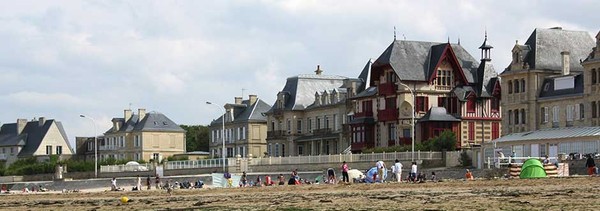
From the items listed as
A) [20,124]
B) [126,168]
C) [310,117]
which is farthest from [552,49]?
[20,124]

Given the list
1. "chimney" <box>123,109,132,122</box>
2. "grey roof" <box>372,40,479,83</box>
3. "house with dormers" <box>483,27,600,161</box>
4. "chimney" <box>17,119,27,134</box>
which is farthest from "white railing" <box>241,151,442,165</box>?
"chimney" <box>17,119,27,134</box>

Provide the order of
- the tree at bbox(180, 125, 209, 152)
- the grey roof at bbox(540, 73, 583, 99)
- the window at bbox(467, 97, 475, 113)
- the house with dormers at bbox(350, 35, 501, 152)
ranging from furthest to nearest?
1. the tree at bbox(180, 125, 209, 152)
2. the window at bbox(467, 97, 475, 113)
3. the house with dormers at bbox(350, 35, 501, 152)
4. the grey roof at bbox(540, 73, 583, 99)

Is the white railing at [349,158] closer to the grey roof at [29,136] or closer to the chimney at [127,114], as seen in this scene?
the chimney at [127,114]

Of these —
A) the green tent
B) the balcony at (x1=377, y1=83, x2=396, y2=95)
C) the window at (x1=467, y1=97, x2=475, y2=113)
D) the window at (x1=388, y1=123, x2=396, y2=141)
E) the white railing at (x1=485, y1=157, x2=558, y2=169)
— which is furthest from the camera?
the window at (x1=388, y1=123, x2=396, y2=141)

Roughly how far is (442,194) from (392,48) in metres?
47.5

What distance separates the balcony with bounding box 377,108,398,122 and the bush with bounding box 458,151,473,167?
12.5 m

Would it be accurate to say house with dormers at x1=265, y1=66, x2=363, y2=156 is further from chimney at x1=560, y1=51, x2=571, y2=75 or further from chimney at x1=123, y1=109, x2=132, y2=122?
chimney at x1=123, y1=109, x2=132, y2=122

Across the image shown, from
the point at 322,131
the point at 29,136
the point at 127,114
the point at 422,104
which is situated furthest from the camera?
the point at 29,136

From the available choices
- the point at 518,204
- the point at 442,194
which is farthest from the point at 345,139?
the point at 518,204

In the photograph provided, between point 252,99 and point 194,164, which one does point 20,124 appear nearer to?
point 252,99

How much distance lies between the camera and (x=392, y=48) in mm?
90625

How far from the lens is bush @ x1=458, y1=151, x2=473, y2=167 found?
250ft

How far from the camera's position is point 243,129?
117 meters

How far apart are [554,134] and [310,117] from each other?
3345 centimetres
